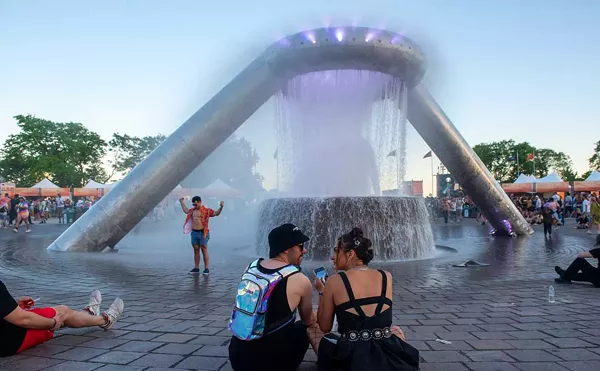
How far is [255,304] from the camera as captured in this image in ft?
9.30

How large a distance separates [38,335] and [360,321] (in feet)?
8.95

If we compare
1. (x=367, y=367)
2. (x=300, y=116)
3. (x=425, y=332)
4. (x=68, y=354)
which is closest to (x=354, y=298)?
(x=367, y=367)

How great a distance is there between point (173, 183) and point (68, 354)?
823cm

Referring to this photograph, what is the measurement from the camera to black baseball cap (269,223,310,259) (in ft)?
9.80

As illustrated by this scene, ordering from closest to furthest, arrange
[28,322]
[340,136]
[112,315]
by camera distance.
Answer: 1. [28,322]
2. [112,315]
3. [340,136]

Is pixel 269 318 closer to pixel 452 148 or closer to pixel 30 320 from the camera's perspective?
pixel 30 320

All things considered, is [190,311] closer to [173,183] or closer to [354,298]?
[354,298]

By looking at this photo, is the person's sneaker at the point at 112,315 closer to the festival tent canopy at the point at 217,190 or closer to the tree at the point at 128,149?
the festival tent canopy at the point at 217,190

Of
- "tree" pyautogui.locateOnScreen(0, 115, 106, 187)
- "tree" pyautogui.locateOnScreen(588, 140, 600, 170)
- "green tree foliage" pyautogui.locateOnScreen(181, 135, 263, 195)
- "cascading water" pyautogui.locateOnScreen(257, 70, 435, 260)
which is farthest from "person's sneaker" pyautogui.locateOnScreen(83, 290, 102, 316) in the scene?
"tree" pyautogui.locateOnScreen(588, 140, 600, 170)

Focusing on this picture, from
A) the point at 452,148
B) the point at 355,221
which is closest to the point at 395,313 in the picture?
the point at 355,221

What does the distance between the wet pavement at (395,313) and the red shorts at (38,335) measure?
7cm

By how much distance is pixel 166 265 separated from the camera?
922cm

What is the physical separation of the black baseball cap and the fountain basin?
6867 mm

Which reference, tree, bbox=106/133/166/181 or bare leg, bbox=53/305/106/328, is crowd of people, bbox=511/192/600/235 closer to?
A: bare leg, bbox=53/305/106/328
